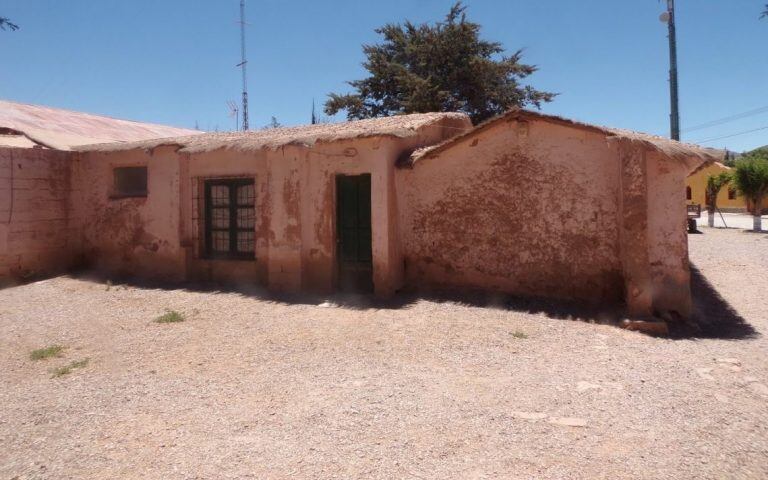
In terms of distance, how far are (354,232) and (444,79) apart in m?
15.2

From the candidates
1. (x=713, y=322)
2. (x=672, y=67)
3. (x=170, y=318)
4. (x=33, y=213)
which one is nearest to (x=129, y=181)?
(x=33, y=213)

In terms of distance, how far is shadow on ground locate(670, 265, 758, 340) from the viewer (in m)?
6.41

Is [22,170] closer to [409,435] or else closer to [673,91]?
[409,435]

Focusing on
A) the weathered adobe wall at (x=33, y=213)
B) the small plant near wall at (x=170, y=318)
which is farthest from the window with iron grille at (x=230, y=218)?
the weathered adobe wall at (x=33, y=213)

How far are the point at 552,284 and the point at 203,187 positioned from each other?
679 centimetres

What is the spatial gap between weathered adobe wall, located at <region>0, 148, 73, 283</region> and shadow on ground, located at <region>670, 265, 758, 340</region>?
11333mm

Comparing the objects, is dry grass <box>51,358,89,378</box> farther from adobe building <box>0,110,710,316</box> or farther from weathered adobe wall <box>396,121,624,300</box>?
weathered adobe wall <box>396,121,624,300</box>

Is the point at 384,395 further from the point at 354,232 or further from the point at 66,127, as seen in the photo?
the point at 66,127

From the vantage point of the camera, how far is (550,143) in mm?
7602

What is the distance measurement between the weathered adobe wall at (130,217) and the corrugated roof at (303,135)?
254 mm

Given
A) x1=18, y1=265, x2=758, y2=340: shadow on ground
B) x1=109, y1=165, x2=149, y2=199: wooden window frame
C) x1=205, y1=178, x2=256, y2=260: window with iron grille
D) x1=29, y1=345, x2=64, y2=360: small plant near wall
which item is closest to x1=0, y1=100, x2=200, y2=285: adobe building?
x1=109, y1=165, x2=149, y2=199: wooden window frame

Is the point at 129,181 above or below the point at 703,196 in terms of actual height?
below

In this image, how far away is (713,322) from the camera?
6930mm

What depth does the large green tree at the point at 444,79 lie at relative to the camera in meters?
21.5
